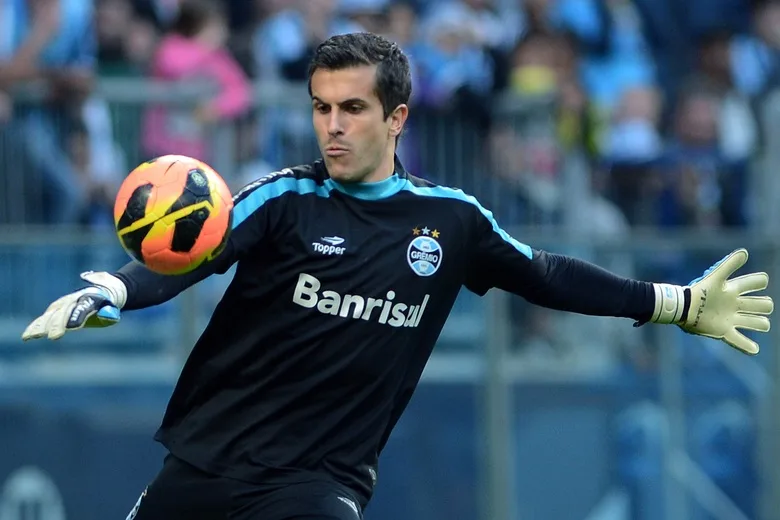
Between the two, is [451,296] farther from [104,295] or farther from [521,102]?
[521,102]

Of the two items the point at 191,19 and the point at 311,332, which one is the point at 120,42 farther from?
the point at 311,332

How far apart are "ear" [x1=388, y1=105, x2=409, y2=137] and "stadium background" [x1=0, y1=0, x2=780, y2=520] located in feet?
12.7

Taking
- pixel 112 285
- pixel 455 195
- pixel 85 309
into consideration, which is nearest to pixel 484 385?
pixel 455 195

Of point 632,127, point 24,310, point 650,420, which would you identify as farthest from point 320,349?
point 632,127

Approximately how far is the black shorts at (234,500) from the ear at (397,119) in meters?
1.34

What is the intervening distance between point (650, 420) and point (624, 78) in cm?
353

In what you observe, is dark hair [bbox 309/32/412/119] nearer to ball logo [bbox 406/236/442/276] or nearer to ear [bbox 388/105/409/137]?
ear [bbox 388/105/409/137]

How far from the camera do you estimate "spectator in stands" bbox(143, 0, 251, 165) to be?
361 inches

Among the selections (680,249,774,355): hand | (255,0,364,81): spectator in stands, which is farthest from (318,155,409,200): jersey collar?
(255,0,364,81): spectator in stands

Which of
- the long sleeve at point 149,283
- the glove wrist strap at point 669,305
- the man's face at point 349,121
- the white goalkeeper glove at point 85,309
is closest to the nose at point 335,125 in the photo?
the man's face at point 349,121

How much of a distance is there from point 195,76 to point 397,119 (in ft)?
15.1

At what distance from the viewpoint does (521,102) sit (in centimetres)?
1022

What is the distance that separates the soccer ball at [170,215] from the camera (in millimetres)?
4598

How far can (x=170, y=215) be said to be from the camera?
4.61 meters
